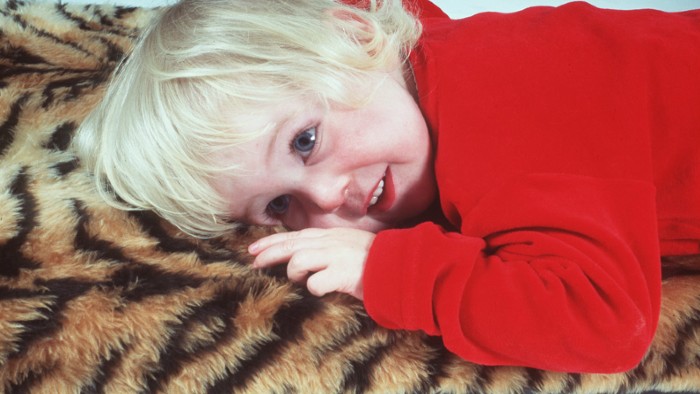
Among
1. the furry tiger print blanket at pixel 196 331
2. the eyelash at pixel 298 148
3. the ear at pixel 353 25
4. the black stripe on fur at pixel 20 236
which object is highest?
the ear at pixel 353 25

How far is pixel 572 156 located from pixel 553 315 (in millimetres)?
199

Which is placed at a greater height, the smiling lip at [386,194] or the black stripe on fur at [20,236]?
the black stripe on fur at [20,236]

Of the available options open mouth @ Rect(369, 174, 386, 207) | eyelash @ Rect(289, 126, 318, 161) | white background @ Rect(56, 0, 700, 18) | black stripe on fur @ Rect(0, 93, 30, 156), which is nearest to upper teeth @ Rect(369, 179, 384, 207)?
open mouth @ Rect(369, 174, 386, 207)

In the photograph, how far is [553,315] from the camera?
65cm

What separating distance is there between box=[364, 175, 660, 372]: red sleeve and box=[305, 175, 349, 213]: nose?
116mm

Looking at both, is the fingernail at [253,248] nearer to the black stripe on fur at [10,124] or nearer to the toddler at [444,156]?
the toddler at [444,156]

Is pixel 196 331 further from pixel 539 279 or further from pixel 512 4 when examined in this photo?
pixel 512 4

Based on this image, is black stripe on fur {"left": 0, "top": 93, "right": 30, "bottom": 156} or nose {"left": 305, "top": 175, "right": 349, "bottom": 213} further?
black stripe on fur {"left": 0, "top": 93, "right": 30, "bottom": 156}

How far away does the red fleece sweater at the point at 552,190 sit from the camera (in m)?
0.66

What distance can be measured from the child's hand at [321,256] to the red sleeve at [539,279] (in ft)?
0.09

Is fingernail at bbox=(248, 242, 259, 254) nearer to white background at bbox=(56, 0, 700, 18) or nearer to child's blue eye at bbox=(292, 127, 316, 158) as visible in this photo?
child's blue eye at bbox=(292, 127, 316, 158)

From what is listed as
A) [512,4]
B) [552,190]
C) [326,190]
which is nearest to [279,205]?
[326,190]

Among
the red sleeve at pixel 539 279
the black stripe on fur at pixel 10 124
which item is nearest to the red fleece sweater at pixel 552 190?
the red sleeve at pixel 539 279

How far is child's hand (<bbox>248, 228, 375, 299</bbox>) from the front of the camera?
0.71 m
